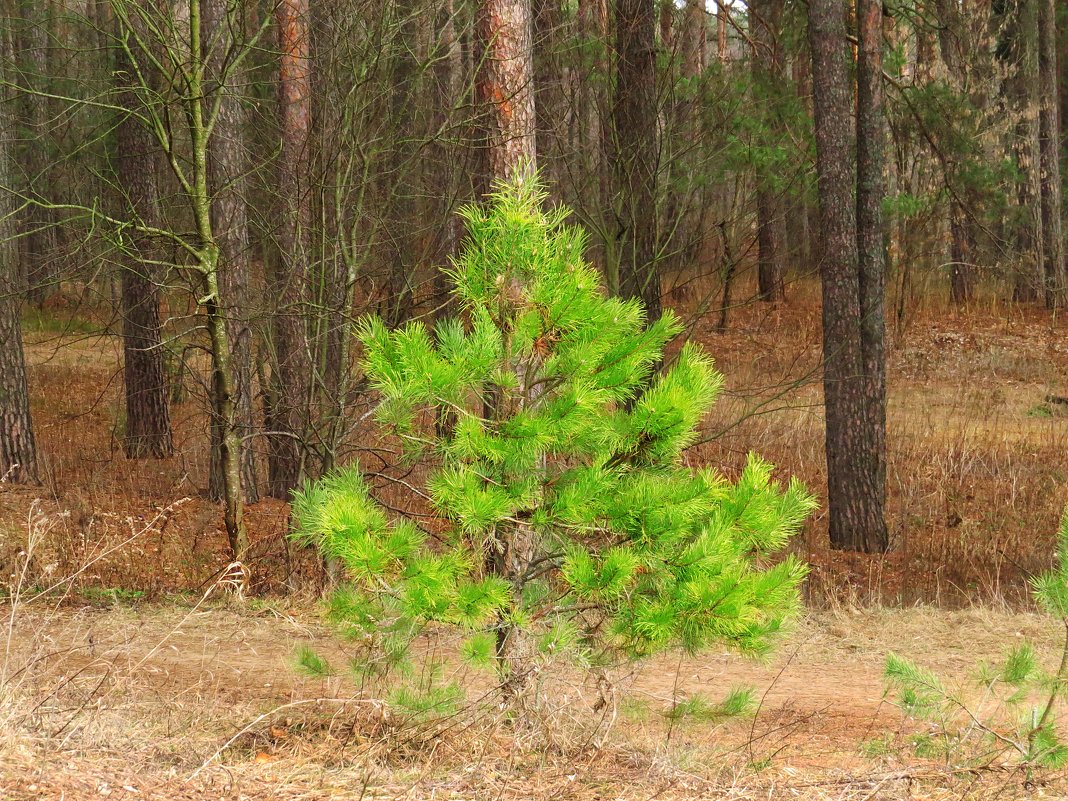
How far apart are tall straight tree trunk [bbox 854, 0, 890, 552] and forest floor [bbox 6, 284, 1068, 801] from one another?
574 mm

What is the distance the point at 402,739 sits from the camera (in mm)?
5016

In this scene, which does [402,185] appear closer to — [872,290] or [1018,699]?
[872,290]

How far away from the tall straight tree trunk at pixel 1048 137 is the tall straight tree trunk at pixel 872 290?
47.3 feet

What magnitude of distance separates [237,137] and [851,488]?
7.38m

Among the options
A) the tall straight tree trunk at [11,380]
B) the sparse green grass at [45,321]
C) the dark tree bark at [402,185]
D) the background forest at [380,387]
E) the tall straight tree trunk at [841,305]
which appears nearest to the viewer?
the background forest at [380,387]

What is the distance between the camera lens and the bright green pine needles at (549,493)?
453 centimetres

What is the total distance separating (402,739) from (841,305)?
8.05m

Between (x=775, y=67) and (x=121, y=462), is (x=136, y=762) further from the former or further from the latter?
(x=775, y=67)

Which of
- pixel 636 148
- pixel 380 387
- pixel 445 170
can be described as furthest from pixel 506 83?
pixel 380 387

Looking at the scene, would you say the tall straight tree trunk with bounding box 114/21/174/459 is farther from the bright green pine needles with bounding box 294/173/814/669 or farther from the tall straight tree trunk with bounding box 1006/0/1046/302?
the tall straight tree trunk with bounding box 1006/0/1046/302

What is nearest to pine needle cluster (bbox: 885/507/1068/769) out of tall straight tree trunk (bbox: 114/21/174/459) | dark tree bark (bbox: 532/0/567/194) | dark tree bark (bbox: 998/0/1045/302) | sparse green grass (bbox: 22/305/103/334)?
dark tree bark (bbox: 532/0/567/194)

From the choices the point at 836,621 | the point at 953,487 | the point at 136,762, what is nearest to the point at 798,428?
the point at 953,487

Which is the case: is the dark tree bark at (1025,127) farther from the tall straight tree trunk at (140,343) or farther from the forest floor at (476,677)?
the tall straight tree trunk at (140,343)

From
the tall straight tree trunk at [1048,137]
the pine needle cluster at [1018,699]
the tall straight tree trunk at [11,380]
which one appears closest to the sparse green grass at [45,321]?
the tall straight tree trunk at [11,380]
